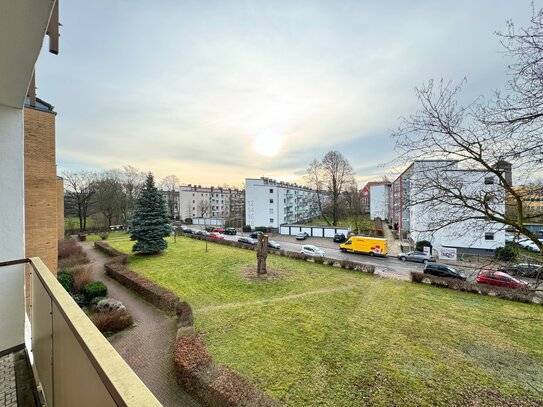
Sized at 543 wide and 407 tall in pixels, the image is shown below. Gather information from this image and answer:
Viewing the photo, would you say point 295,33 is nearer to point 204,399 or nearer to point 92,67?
point 92,67

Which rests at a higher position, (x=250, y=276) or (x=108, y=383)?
(x=108, y=383)

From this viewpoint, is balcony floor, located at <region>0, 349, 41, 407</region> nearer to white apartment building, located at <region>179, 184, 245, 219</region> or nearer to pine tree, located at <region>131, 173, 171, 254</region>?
pine tree, located at <region>131, 173, 171, 254</region>

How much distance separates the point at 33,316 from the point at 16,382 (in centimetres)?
70

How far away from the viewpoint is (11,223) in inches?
146

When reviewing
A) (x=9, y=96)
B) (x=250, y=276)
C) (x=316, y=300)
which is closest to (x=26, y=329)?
(x=9, y=96)

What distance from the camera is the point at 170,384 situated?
6.12 meters

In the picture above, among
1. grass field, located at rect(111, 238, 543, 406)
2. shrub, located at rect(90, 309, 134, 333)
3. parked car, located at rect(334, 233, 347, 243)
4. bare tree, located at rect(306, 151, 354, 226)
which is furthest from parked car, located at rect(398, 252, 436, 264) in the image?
shrub, located at rect(90, 309, 134, 333)

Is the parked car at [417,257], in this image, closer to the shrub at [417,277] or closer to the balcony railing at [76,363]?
the shrub at [417,277]

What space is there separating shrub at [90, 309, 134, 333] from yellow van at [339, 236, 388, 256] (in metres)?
20.0

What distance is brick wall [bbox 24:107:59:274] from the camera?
8969 millimetres

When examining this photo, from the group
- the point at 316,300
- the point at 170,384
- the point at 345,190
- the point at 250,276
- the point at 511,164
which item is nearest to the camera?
the point at 511,164

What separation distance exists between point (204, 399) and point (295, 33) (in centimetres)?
1012

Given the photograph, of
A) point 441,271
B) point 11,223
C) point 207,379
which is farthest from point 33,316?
point 441,271

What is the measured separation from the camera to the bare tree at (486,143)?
436 cm
